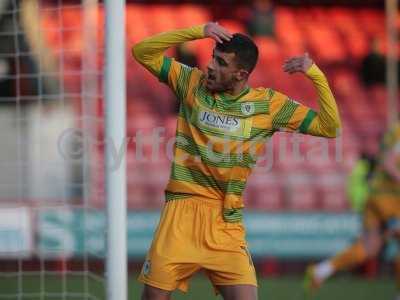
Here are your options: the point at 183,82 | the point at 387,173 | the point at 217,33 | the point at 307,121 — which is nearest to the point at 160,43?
the point at 183,82

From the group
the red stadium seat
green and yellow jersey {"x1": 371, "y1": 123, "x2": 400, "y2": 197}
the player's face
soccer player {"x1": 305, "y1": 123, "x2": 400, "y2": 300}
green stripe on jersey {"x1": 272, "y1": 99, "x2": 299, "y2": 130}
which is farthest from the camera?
the red stadium seat

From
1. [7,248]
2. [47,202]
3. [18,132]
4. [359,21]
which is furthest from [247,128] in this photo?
[359,21]

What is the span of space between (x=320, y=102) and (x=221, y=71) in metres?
0.56

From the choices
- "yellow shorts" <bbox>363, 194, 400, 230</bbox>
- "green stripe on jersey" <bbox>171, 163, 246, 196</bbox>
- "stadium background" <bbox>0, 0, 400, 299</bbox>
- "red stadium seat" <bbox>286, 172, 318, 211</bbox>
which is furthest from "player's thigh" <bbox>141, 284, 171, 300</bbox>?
"red stadium seat" <bbox>286, 172, 318, 211</bbox>

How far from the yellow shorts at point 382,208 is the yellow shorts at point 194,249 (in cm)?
397

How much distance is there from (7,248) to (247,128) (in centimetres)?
480

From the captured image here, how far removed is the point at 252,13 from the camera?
48.4 feet

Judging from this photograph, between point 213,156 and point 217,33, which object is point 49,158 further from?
point 217,33

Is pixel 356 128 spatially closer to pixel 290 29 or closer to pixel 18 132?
pixel 290 29

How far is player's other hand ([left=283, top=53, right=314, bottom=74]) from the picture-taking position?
17.2ft

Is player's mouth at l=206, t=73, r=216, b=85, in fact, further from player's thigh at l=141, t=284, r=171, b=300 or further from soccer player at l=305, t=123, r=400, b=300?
soccer player at l=305, t=123, r=400, b=300

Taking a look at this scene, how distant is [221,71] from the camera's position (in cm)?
511

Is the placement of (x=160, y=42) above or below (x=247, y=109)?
above

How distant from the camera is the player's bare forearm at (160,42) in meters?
5.24
